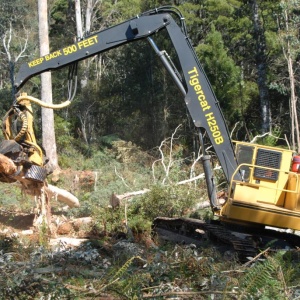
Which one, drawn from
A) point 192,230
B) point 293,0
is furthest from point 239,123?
point 192,230

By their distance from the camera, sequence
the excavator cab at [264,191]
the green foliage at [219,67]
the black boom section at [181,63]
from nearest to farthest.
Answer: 1. the excavator cab at [264,191]
2. the black boom section at [181,63]
3. the green foliage at [219,67]

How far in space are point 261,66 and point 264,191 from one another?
1326 centimetres

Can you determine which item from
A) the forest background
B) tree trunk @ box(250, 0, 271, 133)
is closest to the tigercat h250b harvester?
the forest background

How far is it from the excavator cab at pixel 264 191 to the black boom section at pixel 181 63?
45 centimetres

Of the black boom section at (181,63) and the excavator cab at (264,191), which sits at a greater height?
the black boom section at (181,63)

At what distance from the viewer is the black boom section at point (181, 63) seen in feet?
32.0

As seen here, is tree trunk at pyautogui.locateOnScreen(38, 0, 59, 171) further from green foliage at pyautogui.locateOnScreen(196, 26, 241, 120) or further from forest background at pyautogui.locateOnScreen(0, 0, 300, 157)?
A: green foliage at pyautogui.locateOnScreen(196, 26, 241, 120)

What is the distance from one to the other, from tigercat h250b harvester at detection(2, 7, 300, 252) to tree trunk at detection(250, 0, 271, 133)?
12063 mm

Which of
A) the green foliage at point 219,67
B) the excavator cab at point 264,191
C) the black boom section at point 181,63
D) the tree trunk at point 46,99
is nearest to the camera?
the excavator cab at point 264,191

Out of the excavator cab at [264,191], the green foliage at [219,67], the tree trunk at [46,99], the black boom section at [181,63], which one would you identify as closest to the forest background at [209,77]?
the green foliage at [219,67]

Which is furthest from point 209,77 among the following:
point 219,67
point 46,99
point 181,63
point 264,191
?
point 264,191

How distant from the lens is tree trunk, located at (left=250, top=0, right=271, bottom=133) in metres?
21.6

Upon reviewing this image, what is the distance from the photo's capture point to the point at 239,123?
22.9m

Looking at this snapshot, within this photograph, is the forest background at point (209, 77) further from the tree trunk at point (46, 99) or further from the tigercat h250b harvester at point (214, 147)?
the tigercat h250b harvester at point (214, 147)
